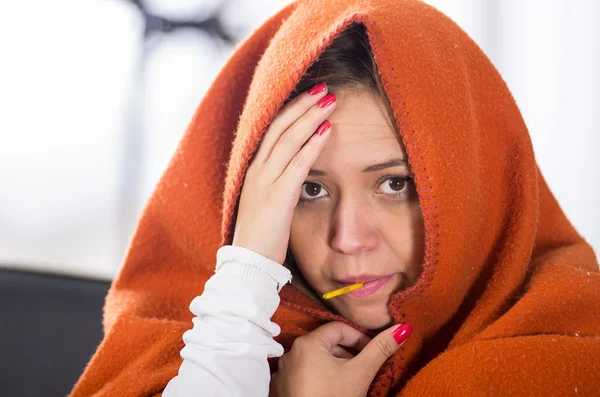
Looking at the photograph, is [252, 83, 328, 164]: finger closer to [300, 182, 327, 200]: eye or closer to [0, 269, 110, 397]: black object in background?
[300, 182, 327, 200]: eye

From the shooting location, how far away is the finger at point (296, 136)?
760 mm

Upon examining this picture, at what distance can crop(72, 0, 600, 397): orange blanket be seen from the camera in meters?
0.72

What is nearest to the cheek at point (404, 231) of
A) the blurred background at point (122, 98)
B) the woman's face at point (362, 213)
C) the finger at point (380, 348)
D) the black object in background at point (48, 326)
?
the woman's face at point (362, 213)

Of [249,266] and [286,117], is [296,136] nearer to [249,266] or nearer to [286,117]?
[286,117]

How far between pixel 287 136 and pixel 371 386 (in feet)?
1.27

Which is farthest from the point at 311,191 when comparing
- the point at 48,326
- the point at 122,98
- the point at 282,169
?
the point at 122,98

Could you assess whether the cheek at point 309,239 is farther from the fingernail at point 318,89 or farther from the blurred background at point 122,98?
the blurred background at point 122,98

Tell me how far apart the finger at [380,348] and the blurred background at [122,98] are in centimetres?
108

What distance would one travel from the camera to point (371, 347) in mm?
787

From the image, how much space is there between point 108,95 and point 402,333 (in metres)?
1.55

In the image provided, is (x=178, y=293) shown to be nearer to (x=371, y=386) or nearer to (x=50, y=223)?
(x=371, y=386)

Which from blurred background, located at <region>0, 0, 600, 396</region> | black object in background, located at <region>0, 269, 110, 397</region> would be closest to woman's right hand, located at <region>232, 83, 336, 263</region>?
black object in background, located at <region>0, 269, 110, 397</region>

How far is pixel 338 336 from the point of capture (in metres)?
0.85

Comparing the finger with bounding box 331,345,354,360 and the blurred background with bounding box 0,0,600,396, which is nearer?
the finger with bounding box 331,345,354,360
